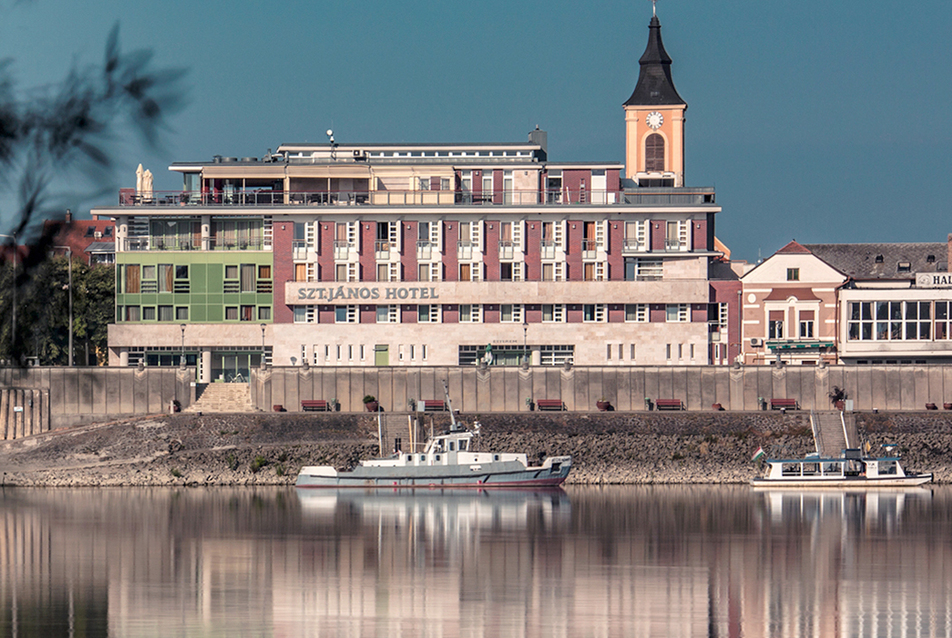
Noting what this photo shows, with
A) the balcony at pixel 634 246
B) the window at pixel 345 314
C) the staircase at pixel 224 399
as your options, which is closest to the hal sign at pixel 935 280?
the balcony at pixel 634 246

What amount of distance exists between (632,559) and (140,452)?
42099mm

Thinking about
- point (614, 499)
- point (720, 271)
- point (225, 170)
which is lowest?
point (614, 499)

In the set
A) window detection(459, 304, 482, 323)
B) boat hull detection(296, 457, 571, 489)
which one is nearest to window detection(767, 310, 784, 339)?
window detection(459, 304, 482, 323)

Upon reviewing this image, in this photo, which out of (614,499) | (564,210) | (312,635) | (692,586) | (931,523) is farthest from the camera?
(564,210)

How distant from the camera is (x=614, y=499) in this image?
70.9 m

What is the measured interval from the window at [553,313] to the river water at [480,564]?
95.6ft

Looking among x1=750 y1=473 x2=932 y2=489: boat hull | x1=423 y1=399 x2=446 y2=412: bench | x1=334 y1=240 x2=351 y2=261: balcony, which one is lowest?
x1=750 y1=473 x2=932 y2=489: boat hull

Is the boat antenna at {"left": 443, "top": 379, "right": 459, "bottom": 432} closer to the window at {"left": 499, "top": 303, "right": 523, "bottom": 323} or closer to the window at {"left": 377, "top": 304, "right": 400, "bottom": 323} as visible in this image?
the window at {"left": 499, "top": 303, "right": 523, "bottom": 323}

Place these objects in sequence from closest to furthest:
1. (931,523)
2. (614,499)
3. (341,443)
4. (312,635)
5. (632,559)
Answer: (312,635)
(632,559)
(931,523)
(614,499)
(341,443)

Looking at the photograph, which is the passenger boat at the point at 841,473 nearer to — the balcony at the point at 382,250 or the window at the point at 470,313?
the window at the point at 470,313

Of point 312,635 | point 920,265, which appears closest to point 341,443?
point 312,635

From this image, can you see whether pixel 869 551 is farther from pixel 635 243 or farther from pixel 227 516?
pixel 635 243

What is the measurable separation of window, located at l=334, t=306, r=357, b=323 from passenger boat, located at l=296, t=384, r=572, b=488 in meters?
26.9

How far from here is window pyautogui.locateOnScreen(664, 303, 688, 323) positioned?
10275cm
